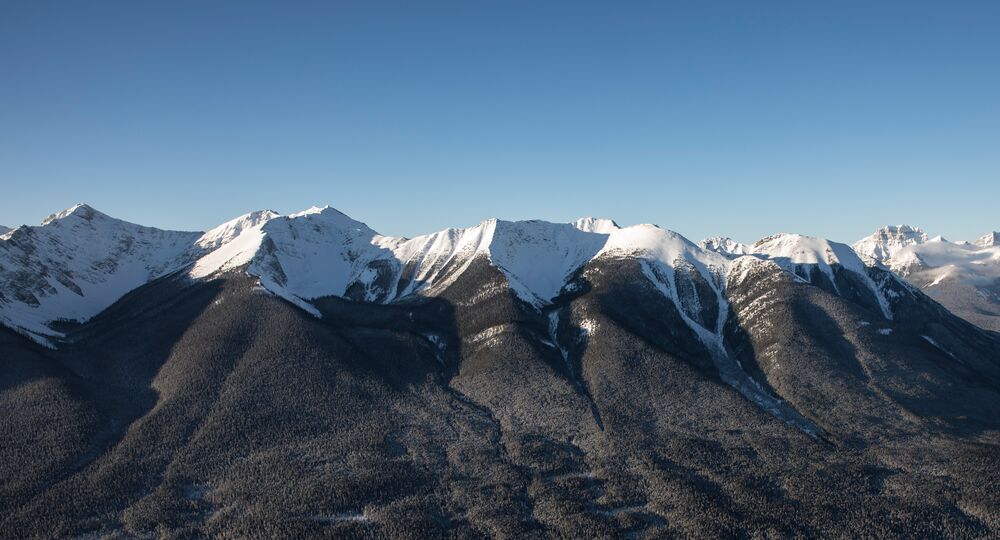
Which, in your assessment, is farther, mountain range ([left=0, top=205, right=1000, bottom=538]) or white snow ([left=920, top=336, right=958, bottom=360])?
white snow ([left=920, top=336, right=958, bottom=360])

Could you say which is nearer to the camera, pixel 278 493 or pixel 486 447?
pixel 278 493

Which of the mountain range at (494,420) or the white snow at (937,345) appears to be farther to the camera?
the white snow at (937,345)

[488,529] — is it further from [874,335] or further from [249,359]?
[874,335]

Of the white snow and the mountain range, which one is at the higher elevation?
the white snow

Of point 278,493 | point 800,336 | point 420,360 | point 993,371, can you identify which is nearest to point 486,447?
point 278,493

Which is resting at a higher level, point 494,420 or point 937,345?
point 937,345

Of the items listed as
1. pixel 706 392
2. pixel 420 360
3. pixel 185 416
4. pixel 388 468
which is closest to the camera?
pixel 388 468

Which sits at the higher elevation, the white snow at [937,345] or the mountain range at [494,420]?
the white snow at [937,345]

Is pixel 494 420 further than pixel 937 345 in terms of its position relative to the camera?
No
